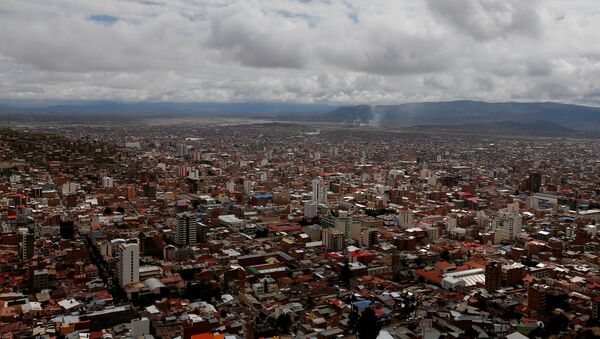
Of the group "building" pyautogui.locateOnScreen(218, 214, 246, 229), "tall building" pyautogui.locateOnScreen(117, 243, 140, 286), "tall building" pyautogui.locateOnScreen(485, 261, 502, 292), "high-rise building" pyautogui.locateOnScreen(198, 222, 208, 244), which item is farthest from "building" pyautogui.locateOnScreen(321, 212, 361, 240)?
"tall building" pyautogui.locateOnScreen(117, 243, 140, 286)

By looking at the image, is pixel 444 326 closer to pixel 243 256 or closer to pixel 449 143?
pixel 243 256

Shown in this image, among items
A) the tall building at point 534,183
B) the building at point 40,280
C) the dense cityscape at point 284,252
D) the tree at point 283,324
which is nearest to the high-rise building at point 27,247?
the dense cityscape at point 284,252

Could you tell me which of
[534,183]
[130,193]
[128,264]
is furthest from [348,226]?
[534,183]

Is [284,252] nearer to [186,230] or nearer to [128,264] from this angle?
[186,230]

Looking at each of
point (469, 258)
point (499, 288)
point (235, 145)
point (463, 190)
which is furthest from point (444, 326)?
point (235, 145)

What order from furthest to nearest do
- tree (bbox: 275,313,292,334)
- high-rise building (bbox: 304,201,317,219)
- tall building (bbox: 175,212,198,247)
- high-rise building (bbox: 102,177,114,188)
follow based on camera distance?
high-rise building (bbox: 102,177,114,188), high-rise building (bbox: 304,201,317,219), tall building (bbox: 175,212,198,247), tree (bbox: 275,313,292,334)

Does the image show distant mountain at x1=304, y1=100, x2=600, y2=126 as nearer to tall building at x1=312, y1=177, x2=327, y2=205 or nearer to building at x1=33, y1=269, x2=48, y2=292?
tall building at x1=312, y1=177, x2=327, y2=205

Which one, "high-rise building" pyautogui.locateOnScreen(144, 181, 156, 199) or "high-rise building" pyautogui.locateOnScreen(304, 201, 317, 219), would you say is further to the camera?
"high-rise building" pyautogui.locateOnScreen(144, 181, 156, 199)
